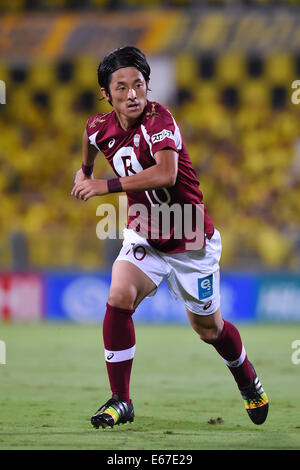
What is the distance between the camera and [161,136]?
180 inches

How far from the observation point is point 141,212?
16.0 ft

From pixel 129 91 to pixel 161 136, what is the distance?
29 centimetres

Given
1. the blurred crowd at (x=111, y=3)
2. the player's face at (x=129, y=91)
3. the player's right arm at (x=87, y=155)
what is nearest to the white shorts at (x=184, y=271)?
the player's right arm at (x=87, y=155)

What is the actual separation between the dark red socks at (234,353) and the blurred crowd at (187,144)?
6.22 metres

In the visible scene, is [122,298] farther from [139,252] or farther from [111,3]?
[111,3]

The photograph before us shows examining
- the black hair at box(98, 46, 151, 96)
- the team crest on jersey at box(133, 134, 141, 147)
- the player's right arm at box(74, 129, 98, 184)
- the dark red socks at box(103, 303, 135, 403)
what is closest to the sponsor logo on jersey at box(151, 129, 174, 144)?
the team crest on jersey at box(133, 134, 141, 147)

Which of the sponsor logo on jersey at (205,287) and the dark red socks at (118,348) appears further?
the sponsor logo on jersey at (205,287)

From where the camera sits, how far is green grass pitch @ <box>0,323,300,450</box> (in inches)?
172

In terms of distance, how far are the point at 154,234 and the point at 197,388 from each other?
1867 mm

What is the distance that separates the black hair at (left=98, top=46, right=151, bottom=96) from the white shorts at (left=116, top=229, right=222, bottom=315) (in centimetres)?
86

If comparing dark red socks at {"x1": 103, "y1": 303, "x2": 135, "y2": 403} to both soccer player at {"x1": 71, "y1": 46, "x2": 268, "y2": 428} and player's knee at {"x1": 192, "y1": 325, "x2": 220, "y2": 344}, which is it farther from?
player's knee at {"x1": 192, "y1": 325, "x2": 220, "y2": 344}

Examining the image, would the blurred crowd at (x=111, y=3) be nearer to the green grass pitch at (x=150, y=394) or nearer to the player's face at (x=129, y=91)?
the green grass pitch at (x=150, y=394)

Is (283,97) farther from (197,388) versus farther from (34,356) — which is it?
Answer: (197,388)

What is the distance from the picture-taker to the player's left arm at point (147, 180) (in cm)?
445
